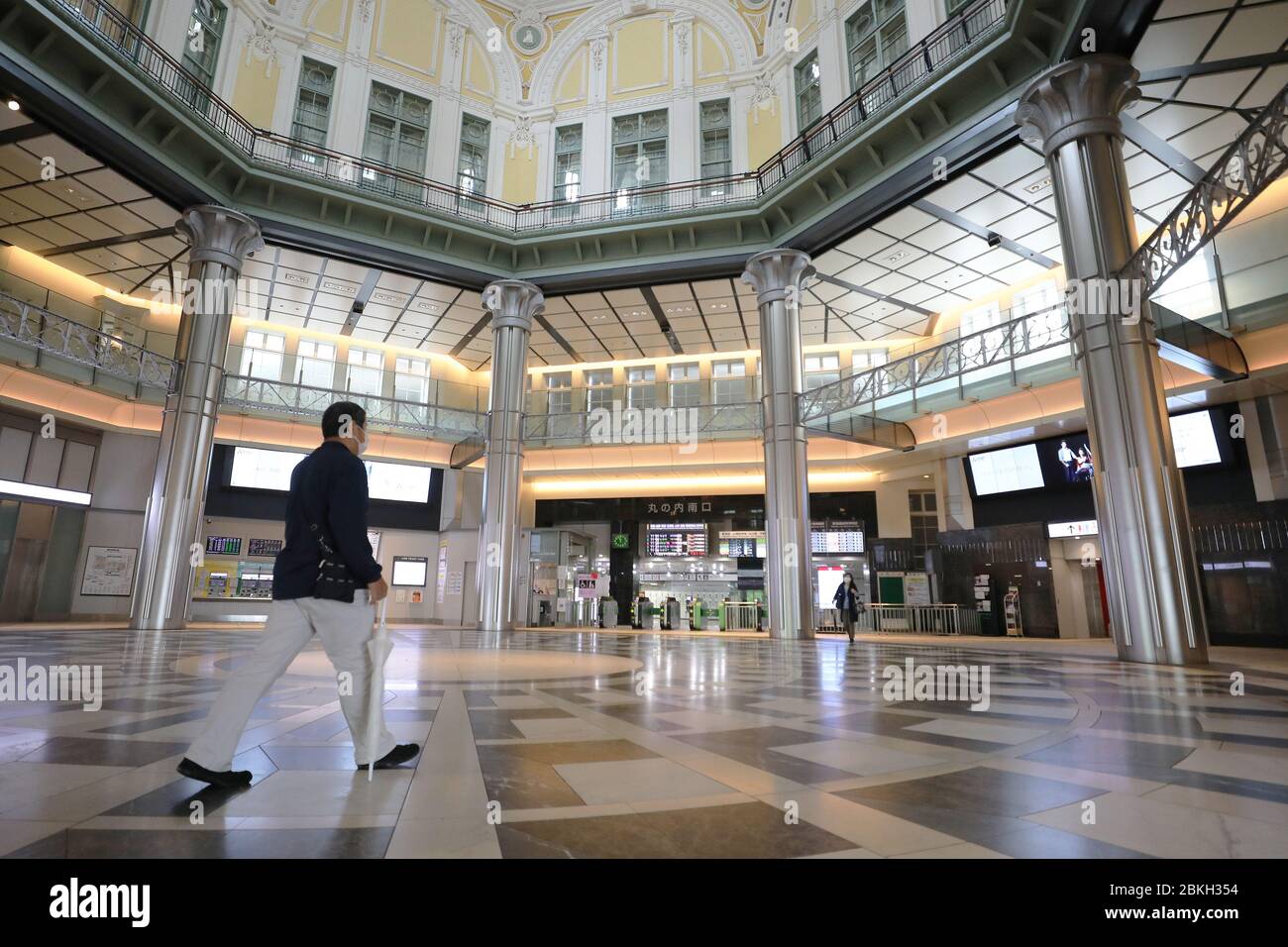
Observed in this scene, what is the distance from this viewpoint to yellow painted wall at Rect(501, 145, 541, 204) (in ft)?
71.3

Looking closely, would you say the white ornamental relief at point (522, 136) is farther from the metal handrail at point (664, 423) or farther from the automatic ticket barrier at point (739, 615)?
the automatic ticket barrier at point (739, 615)

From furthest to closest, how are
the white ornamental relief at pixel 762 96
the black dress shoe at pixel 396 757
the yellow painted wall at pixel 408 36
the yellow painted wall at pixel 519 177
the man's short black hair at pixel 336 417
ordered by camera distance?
the yellow painted wall at pixel 519 177 < the yellow painted wall at pixel 408 36 < the white ornamental relief at pixel 762 96 < the man's short black hair at pixel 336 417 < the black dress shoe at pixel 396 757

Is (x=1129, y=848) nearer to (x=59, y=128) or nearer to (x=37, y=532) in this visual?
(x=59, y=128)

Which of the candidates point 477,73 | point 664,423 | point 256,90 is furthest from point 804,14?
point 256,90

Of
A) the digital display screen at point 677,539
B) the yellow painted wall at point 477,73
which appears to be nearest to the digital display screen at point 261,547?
the digital display screen at point 677,539

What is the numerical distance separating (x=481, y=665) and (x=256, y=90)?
62.4 ft

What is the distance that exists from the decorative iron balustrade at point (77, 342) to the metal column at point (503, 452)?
8235mm

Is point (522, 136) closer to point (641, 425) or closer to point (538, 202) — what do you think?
point (538, 202)

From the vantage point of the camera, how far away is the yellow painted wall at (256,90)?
17594 mm

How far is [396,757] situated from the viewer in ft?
9.73

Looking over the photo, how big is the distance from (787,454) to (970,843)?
50.1 ft

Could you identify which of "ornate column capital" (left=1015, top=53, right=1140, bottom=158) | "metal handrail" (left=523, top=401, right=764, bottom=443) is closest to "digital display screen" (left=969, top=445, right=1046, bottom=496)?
"metal handrail" (left=523, top=401, right=764, bottom=443)

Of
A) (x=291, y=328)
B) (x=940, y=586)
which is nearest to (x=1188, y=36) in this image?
(x=940, y=586)

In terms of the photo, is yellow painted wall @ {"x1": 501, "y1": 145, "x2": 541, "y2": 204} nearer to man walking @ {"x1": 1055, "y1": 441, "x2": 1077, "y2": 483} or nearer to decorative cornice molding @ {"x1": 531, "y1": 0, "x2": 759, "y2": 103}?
decorative cornice molding @ {"x1": 531, "y1": 0, "x2": 759, "y2": 103}
